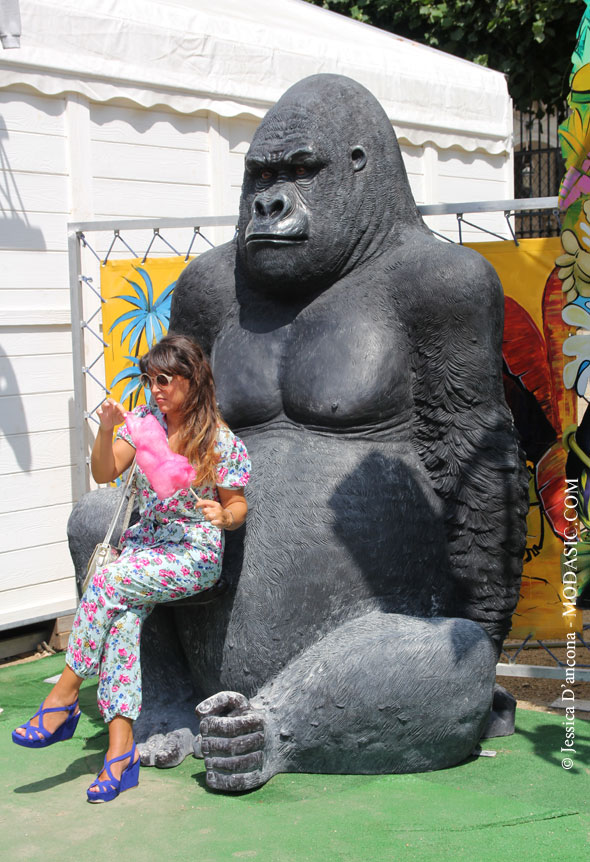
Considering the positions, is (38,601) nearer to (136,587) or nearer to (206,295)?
(206,295)

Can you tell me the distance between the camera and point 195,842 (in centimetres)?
294

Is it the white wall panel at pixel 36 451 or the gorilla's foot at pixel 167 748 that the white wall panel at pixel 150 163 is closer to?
the white wall panel at pixel 36 451

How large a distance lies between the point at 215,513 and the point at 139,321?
2.07 meters

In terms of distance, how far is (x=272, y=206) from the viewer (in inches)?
140

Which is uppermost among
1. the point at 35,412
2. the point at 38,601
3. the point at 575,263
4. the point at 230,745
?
the point at 575,263

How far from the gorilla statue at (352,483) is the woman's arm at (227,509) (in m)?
0.17

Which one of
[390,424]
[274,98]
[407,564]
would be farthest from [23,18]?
[407,564]

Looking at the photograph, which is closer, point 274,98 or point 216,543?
point 216,543

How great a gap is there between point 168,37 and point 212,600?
3.26m

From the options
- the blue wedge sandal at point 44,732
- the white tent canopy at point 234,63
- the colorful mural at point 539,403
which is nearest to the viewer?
the blue wedge sandal at point 44,732

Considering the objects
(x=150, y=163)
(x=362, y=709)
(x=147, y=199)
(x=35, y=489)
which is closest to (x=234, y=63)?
(x=150, y=163)

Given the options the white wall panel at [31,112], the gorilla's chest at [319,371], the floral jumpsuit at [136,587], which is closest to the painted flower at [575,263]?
the gorilla's chest at [319,371]

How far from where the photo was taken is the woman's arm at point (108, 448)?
3336 millimetres

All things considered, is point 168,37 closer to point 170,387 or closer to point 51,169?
point 51,169
